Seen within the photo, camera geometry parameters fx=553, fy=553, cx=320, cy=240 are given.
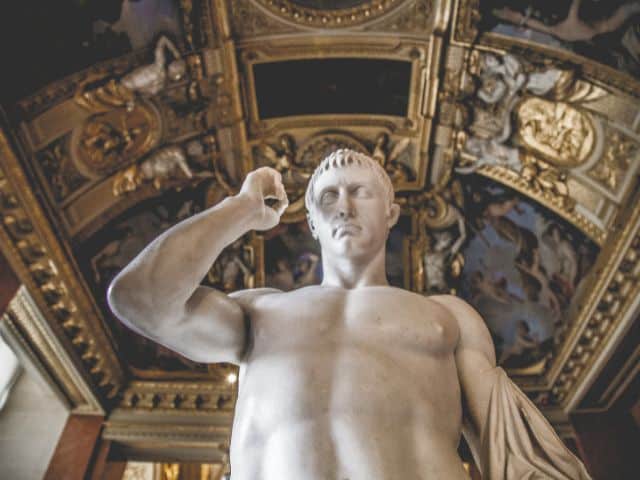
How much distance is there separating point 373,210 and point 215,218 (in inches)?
29.0

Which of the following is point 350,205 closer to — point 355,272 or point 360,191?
point 360,191

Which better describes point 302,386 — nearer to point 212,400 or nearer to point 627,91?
point 627,91

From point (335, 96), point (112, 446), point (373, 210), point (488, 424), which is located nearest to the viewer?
point (488, 424)

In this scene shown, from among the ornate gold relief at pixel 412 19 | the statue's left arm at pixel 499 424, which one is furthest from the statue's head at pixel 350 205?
the ornate gold relief at pixel 412 19

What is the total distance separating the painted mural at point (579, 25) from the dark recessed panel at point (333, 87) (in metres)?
1.62

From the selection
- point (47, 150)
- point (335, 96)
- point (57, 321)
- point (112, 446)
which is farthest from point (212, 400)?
point (335, 96)

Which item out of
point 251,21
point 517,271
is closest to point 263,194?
point 251,21

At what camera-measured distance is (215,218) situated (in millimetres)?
1978

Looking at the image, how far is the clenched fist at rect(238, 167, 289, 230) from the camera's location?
7.36ft

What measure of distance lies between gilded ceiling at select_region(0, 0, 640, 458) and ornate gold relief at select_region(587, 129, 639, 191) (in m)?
0.03

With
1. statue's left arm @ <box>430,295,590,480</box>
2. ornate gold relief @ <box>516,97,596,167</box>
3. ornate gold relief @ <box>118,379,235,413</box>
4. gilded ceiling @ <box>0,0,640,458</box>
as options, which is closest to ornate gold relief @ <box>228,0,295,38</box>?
gilded ceiling @ <box>0,0,640,458</box>

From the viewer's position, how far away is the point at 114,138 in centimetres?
839

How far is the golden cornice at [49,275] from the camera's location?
6.89 meters

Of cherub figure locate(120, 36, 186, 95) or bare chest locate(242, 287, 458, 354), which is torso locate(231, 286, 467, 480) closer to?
bare chest locate(242, 287, 458, 354)
